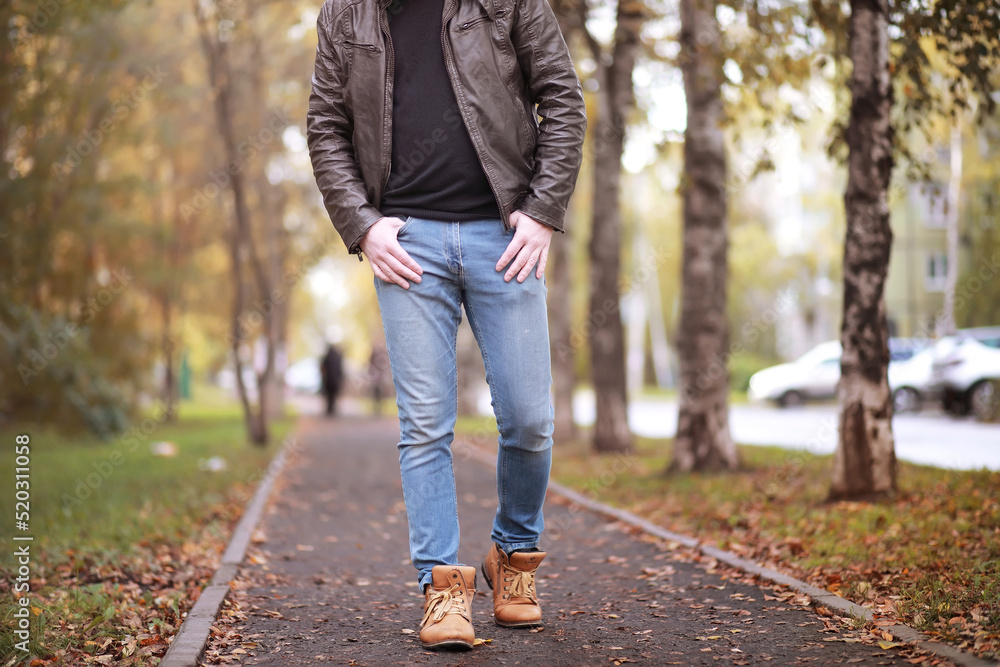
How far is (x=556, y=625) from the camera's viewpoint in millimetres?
3771

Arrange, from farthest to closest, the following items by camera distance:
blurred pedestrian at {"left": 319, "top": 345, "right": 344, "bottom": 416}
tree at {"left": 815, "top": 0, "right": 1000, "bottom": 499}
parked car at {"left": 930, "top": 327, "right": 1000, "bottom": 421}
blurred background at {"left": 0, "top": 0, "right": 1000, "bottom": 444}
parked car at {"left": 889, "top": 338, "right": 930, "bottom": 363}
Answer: blurred pedestrian at {"left": 319, "top": 345, "right": 344, "bottom": 416} < parked car at {"left": 889, "top": 338, "right": 930, "bottom": 363} < parked car at {"left": 930, "top": 327, "right": 1000, "bottom": 421} < blurred background at {"left": 0, "top": 0, "right": 1000, "bottom": 444} < tree at {"left": 815, "top": 0, "right": 1000, "bottom": 499}

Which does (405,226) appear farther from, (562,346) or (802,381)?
(802,381)

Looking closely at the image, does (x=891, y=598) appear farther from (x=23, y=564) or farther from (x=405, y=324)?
(x=23, y=564)

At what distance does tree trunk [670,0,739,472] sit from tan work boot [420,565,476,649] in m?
6.23

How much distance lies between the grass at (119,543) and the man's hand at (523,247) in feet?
5.97

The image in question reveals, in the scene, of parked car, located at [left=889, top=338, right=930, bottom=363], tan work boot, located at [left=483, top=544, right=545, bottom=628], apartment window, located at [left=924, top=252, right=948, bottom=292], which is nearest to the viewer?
tan work boot, located at [left=483, top=544, right=545, bottom=628]

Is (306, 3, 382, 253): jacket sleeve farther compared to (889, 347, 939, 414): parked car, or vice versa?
(889, 347, 939, 414): parked car

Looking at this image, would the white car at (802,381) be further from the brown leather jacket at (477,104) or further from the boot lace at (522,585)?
the brown leather jacket at (477,104)

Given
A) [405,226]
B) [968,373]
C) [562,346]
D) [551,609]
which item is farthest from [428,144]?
[968,373]

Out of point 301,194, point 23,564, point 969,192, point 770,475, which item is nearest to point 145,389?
point 301,194

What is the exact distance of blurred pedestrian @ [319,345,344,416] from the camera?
1082 inches

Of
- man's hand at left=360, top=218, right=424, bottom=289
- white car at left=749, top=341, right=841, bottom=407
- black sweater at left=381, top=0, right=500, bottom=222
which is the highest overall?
black sweater at left=381, top=0, right=500, bottom=222

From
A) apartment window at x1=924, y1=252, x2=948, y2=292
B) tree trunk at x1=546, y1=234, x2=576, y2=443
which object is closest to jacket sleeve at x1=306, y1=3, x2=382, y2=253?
tree trunk at x1=546, y1=234, x2=576, y2=443

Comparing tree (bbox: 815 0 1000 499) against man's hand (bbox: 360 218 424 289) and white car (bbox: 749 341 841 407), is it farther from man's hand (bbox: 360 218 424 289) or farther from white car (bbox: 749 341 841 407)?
white car (bbox: 749 341 841 407)
